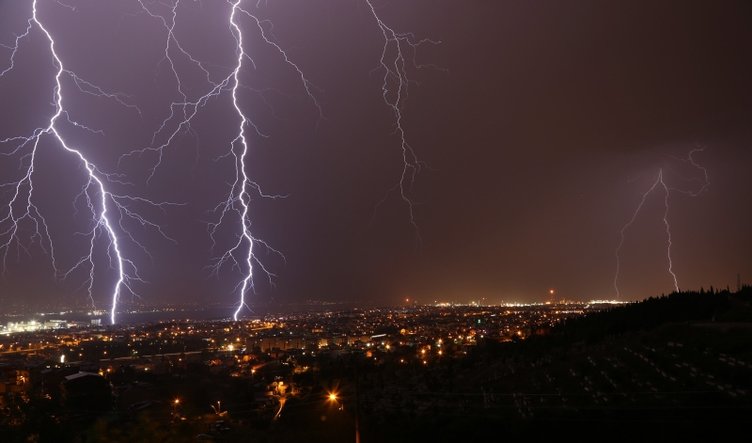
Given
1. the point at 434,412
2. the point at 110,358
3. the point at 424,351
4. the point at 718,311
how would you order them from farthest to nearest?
the point at 110,358 < the point at 424,351 < the point at 718,311 < the point at 434,412

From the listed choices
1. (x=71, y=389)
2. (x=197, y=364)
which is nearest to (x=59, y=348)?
(x=197, y=364)

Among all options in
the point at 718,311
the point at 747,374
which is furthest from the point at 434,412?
the point at 718,311

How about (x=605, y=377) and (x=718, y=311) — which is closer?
(x=605, y=377)

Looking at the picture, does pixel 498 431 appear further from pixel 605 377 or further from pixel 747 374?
pixel 747 374

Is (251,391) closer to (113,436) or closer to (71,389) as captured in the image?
(71,389)

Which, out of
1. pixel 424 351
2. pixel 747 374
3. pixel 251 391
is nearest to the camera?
pixel 747 374

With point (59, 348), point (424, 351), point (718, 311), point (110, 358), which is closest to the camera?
point (718, 311)

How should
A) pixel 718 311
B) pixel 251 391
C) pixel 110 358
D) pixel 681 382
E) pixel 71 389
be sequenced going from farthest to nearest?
pixel 110 358 → pixel 718 311 → pixel 251 391 → pixel 71 389 → pixel 681 382

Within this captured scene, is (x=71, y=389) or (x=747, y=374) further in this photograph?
(x=71, y=389)

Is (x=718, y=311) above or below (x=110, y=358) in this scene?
above
